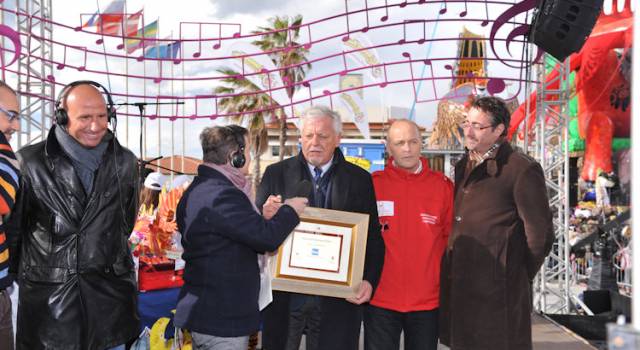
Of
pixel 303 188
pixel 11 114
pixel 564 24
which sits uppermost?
pixel 564 24

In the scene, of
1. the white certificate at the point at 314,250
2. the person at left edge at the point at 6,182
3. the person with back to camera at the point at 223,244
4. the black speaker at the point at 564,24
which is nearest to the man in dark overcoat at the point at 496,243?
the white certificate at the point at 314,250

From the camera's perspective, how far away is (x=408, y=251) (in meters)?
3.10

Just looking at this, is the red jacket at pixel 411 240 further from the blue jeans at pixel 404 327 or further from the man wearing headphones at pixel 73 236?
the man wearing headphones at pixel 73 236

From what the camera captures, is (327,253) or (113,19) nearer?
(327,253)

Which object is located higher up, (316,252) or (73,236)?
(73,236)

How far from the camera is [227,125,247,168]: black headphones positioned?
2572 millimetres

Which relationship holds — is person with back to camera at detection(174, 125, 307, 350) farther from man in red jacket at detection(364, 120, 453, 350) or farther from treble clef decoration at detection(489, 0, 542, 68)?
treble clef decoration at detection(489, 0, 542, 68)

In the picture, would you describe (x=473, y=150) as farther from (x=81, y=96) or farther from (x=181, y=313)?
(x=81, y=96)

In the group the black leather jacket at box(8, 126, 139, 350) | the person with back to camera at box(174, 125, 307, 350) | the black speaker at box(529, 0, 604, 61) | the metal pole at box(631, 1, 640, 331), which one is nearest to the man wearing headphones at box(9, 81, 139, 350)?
the black leather jacket at box(8, 126, 139, 350)

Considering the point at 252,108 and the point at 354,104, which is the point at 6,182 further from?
the point at 252,108

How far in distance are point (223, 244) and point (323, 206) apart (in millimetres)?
747

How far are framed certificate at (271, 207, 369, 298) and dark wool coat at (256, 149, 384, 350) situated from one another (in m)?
0.13

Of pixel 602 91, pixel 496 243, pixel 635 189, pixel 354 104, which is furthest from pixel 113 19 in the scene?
pixel 602 91

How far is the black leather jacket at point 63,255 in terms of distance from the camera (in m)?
2.26
